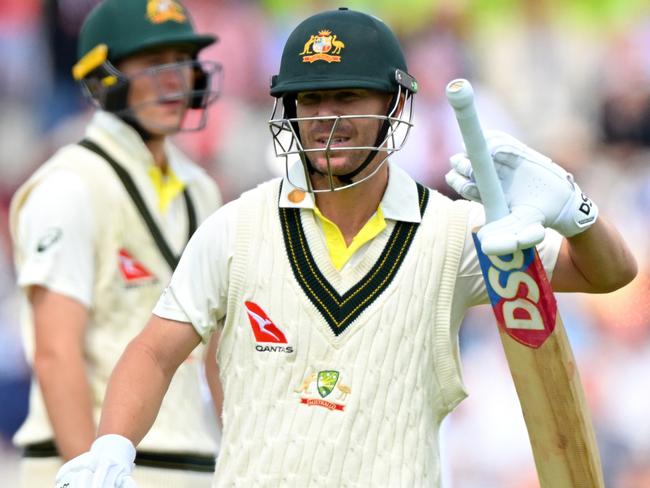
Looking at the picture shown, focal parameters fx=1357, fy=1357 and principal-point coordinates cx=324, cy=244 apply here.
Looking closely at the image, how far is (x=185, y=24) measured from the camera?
13.8 feet

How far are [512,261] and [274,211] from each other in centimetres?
53

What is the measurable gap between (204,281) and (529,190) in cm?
68

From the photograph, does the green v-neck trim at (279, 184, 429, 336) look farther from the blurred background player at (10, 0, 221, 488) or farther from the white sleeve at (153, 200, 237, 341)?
the blurred background player at (10, 0, 221, 488)

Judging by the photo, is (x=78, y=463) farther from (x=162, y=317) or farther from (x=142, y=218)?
(x=142, y=218)

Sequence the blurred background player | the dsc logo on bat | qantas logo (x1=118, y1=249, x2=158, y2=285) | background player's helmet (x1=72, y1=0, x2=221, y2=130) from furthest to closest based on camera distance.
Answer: background player's helmet (x1=72, y1=0, x2=221, y2=130)
qantas logo (x1=118, y1=249, x2=158, y2=285)
the blurred background player
the dsc logo on bat

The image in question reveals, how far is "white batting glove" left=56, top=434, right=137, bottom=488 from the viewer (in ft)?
8.05

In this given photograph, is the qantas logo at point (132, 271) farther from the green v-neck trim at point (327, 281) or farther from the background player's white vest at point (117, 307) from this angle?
the green v-neck trim at point (327, 281)

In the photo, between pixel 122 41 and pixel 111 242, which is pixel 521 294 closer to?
pixel 111 242

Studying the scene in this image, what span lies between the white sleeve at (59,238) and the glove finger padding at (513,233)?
145 centimetres

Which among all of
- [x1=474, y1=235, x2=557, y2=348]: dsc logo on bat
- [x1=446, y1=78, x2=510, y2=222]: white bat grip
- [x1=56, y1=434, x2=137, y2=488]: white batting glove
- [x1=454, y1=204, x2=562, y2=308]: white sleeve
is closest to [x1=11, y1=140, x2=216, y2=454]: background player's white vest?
[x1=56, y1=434, x2=137, y2=488]: white batting glove

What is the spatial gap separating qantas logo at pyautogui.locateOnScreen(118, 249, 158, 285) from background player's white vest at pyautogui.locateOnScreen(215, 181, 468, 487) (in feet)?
3.21

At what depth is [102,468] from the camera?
2475mm

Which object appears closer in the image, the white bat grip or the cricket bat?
the white bat grip

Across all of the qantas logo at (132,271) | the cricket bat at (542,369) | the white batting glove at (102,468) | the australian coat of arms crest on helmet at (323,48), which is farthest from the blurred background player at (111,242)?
the cricket bat at (542,369)
